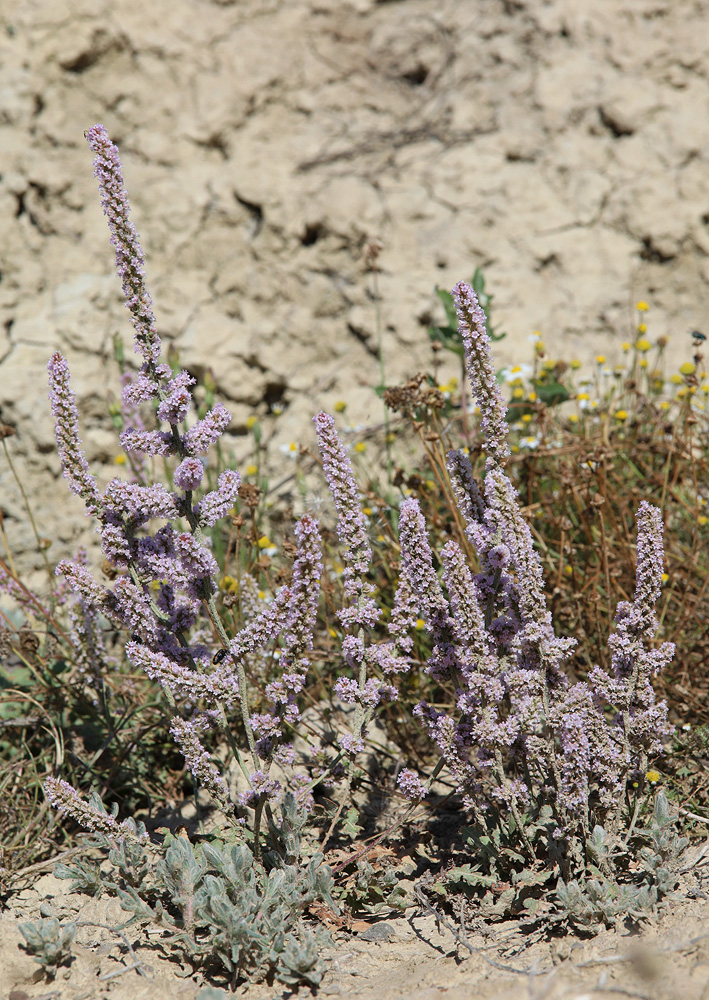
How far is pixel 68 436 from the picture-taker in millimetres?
2445

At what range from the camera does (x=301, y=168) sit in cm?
535

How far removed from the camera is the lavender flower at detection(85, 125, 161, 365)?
2.27 metres

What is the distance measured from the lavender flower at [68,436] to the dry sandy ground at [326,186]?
236cm

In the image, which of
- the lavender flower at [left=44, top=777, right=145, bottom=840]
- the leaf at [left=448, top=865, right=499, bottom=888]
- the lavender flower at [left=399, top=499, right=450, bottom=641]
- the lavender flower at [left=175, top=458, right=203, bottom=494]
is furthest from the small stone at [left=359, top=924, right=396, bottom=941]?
the lavender flower at [left=175, top=458, right=203, bottom=494]

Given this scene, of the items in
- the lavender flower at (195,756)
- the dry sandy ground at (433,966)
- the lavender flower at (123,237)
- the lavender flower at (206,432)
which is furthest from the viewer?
the lavender flower at (195,756)

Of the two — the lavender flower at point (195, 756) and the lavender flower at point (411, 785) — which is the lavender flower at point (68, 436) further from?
the lavender flower at point (411, 785)

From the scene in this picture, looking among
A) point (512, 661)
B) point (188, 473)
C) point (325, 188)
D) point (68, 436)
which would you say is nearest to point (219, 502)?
point (188, 473)

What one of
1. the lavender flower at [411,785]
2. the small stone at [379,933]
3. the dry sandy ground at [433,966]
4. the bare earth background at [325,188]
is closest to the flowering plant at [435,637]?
the lavender flower at [411,785]

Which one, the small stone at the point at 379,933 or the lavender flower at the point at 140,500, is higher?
the lavender flower at the point at 140,500

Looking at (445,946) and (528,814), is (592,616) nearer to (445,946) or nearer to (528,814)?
(528,814)

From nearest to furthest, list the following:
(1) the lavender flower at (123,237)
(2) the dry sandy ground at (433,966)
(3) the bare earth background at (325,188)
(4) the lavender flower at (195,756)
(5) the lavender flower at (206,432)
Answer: (2) the dry sandy ground at (433,966)
(1) the lavender flower at (123,237)
(5) the lavender flower at (206,432)
(4) the lavender flower at (195,756)
(3) the bare earth background at (325,188)

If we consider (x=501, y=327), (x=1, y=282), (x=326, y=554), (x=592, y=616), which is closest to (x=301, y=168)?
(x=501, y=327)

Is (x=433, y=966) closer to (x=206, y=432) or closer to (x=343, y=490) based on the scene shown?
(x=343, y=490)

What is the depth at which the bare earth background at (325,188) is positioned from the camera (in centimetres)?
503
